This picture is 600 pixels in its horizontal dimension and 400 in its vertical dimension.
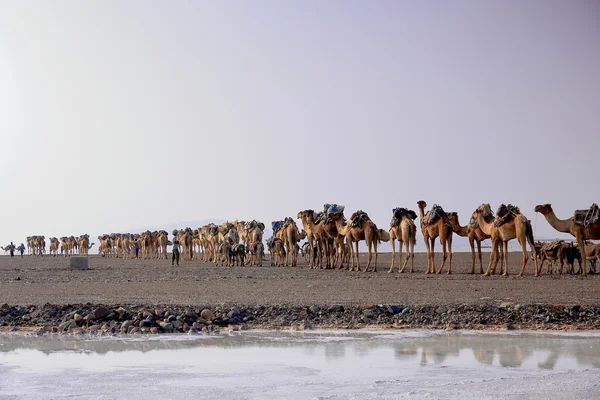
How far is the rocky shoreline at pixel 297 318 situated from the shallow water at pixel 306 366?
71 cm

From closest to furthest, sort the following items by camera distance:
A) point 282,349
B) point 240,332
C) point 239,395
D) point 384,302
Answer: point 239,395, point 282,349, point 240,332, point 384,302

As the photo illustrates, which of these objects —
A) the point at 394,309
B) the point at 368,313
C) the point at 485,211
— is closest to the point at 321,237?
the point at 485,211

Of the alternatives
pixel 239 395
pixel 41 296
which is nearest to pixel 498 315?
pixel 239 395

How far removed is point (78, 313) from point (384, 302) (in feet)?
20.4

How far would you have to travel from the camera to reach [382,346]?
34.3 feet

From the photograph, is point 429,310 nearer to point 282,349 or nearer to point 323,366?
point 282,349

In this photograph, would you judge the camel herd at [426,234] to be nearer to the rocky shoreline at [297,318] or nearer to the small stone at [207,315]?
the rocky shoreline at [297,318]

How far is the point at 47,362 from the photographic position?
949 centimetres

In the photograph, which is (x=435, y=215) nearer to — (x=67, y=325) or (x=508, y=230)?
(x=508, y=230)

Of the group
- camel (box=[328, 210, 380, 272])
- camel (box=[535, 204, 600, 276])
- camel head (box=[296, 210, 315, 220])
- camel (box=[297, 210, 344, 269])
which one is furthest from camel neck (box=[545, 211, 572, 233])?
camel head (box=[296, 210, 315, 220])

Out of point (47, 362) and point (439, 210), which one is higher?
point (439, 210)

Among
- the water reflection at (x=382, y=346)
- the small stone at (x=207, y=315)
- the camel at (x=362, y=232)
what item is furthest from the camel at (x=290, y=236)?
the water reflection at (x=382, y=346)

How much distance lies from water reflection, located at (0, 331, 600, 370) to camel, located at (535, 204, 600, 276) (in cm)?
1410

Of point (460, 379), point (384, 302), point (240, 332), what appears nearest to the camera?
point (460, 379)
